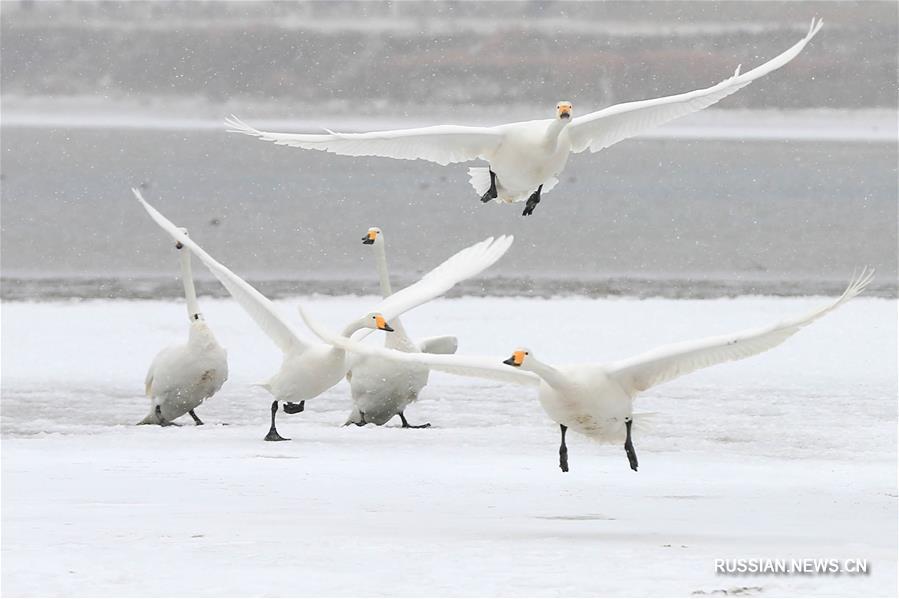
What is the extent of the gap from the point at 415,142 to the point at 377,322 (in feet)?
4.07

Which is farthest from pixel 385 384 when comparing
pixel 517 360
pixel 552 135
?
pixel 517 360

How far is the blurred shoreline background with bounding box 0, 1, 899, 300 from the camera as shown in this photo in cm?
2066

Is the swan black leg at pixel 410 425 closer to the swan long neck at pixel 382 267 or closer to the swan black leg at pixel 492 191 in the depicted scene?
the swan long neck at pixel 382 267

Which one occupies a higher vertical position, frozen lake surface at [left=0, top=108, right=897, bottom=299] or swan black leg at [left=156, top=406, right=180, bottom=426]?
frozen lake surface at [left=0, top=108, right=897, bottom=299]

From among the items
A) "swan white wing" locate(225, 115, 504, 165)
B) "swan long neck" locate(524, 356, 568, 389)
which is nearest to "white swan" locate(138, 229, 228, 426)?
"swan white wing" locate(225, 115, 504, 165)

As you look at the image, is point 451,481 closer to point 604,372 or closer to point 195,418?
point 604,372

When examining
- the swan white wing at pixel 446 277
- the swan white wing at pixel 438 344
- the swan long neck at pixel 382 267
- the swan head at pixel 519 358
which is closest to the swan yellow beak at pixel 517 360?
the swan head at pixel 519 358

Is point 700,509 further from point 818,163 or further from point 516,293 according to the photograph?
point 818,163

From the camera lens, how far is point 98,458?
31.0ft

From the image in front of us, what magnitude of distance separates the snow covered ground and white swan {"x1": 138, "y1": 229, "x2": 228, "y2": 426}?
0.26 m

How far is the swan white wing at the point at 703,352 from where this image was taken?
798 cm

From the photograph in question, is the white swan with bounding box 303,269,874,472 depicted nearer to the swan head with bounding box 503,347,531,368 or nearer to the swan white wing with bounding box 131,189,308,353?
the swan head with bounding box 503,347,531,368

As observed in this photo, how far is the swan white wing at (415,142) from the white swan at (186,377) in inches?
65.3

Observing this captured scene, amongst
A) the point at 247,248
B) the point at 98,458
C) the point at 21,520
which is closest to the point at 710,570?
the point at 21,520
